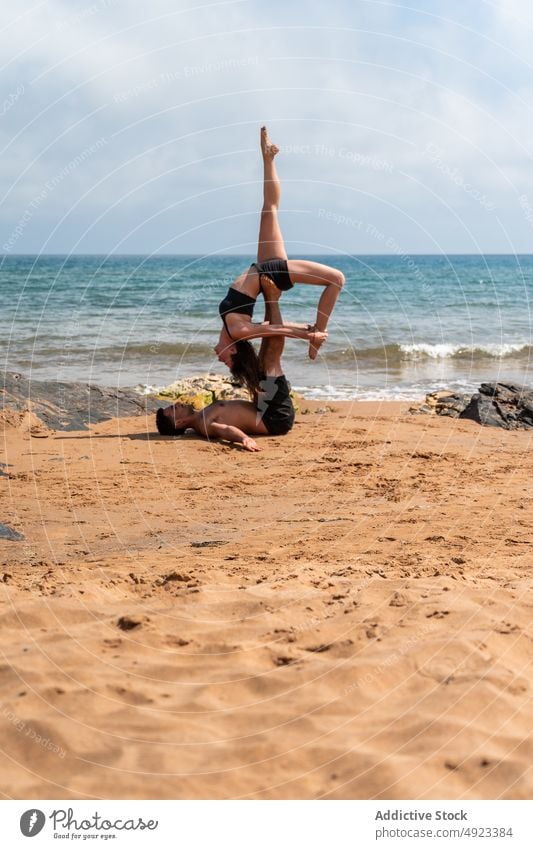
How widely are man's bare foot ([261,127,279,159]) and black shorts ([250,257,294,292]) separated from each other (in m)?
1.16

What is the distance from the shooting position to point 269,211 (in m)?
9.56

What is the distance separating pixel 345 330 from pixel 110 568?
1733 centimetres

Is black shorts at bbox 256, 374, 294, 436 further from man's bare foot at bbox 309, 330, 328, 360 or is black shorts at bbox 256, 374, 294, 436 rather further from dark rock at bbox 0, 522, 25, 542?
dark rock at bbox 0, 522, 25, 542

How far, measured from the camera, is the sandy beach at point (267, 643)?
3025 millimetres

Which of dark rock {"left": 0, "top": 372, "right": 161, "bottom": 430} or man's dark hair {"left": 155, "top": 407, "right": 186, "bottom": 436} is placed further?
dark rock {"left": 0, "top": 372, "right": 161, "bottom": 430}

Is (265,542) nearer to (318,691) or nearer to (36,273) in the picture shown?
(318,691)

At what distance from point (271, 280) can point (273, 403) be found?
57.6 inches

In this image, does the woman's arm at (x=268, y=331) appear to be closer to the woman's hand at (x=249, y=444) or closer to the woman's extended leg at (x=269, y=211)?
the woman's extended leg at (x=269, y=211)

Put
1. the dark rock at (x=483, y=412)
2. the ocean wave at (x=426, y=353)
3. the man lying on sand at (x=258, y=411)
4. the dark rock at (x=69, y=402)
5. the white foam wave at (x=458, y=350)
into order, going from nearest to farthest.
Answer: the man lying on sand at (x=258, y=411)
the dark rock at (x=69, y=402)
the dark rock at (x=483, y=412)
the ocean wave at (x=426, y=353)
the white foam wave at (x=458, y=350)

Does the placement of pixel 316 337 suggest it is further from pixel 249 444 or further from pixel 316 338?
pixel 249 444

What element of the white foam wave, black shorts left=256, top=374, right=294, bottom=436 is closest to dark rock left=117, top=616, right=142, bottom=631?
black shorts left=256, top=374, right=294, bottom=436

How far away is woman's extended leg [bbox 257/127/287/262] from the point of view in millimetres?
9438

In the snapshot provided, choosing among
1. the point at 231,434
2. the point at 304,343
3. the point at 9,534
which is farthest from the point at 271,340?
the point at 304,343

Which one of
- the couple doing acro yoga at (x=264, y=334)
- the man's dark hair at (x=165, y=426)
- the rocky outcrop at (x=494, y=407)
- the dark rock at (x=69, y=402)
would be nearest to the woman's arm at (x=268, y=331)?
the couple doing acro yoga at (x=264, y=334)
